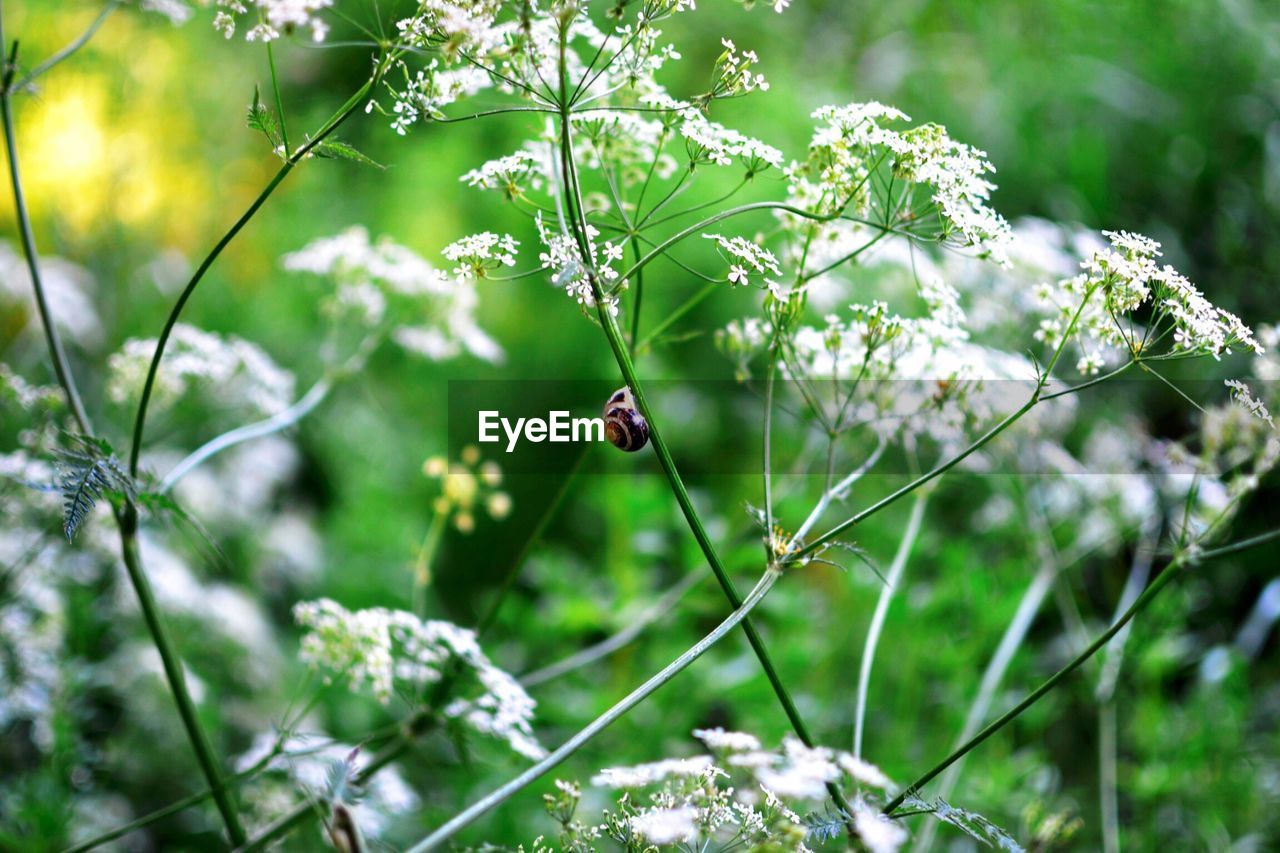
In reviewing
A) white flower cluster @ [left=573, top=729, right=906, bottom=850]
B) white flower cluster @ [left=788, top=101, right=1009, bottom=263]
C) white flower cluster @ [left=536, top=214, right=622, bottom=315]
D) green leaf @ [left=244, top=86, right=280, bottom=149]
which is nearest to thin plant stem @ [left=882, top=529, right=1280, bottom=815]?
white flower cluster @ [left=573, top=729, right=906, bottom=850]

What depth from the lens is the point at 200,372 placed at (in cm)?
117

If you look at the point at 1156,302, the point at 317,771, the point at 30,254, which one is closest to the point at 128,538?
the point at 30,254

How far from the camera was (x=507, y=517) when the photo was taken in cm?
234

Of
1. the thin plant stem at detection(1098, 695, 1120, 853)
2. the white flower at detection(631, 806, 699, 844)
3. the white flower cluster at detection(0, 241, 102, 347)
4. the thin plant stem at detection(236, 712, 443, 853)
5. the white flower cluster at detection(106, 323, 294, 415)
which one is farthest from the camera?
the white flower cluster at detection(0, 241, 102, 347)

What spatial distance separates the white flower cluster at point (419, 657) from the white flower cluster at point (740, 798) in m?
0.14

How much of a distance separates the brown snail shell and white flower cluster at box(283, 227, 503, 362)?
600 mm

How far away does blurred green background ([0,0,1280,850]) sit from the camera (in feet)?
5.43

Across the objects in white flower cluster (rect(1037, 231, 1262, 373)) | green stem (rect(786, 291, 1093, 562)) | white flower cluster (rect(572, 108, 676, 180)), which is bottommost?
green stem (rect(786, 291, 1093, 562))

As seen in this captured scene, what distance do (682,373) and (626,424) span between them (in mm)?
1974

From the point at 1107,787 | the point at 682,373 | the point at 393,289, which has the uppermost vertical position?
the point at 682,373

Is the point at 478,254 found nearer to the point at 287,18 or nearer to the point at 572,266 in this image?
the point at 572,266

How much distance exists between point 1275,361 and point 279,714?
174 cm

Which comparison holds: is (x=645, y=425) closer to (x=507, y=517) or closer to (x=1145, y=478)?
(x=1145, y=478)

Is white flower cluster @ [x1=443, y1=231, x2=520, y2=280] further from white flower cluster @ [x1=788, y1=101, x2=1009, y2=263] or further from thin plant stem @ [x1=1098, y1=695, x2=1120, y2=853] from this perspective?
thin plant stem @ [x1=1098, y1=695, x2=1120, y2=853]
